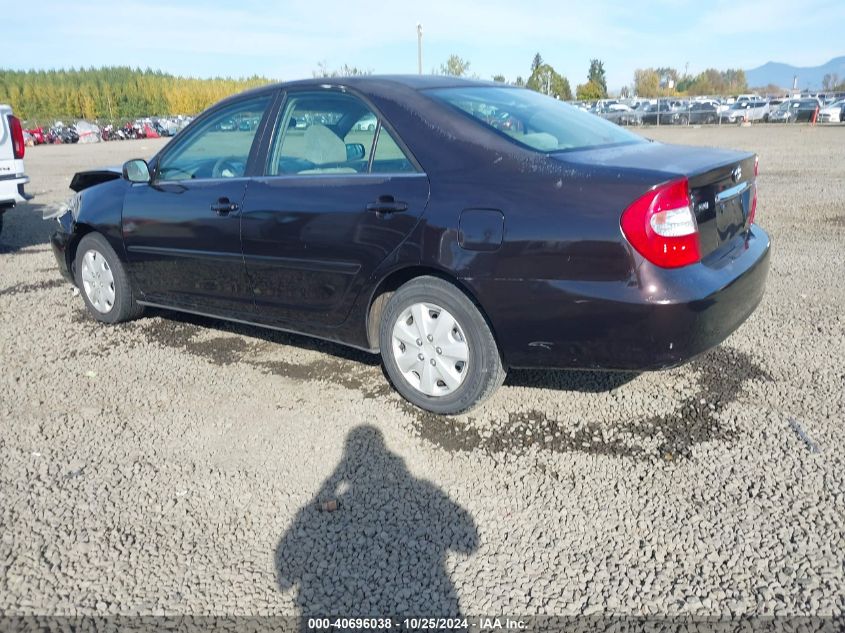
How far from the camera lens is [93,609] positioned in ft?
7.67

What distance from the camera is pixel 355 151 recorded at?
3773mm

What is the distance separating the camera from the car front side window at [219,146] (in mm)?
4250

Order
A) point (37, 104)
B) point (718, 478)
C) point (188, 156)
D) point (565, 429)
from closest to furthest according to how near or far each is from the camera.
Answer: point (718, 478), point (565, 429), point (188, 156), point (37, 104)

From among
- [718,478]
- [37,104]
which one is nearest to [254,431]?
[718,478]

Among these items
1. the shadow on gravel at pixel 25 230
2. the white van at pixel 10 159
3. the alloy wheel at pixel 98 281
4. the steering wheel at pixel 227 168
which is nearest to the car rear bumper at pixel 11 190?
the white van at pixel 10 159

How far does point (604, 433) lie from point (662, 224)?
44.1 inches

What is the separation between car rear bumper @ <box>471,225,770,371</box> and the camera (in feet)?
9.52

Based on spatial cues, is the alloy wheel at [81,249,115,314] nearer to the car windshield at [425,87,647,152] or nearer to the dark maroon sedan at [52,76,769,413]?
the dark maroon sedan at [52,76,769,413]

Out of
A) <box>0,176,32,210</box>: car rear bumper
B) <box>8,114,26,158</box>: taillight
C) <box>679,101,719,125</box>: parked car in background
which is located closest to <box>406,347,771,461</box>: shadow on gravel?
<box>0,176,32,210</box>: car rear bumper

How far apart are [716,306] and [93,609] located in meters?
2.75

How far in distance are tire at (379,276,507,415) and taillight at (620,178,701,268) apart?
855mm

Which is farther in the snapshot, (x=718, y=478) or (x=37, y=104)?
(x=37, y=104)

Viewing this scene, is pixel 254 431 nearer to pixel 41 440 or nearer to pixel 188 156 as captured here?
pixel 41 440

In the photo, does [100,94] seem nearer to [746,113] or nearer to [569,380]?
[746,113]
